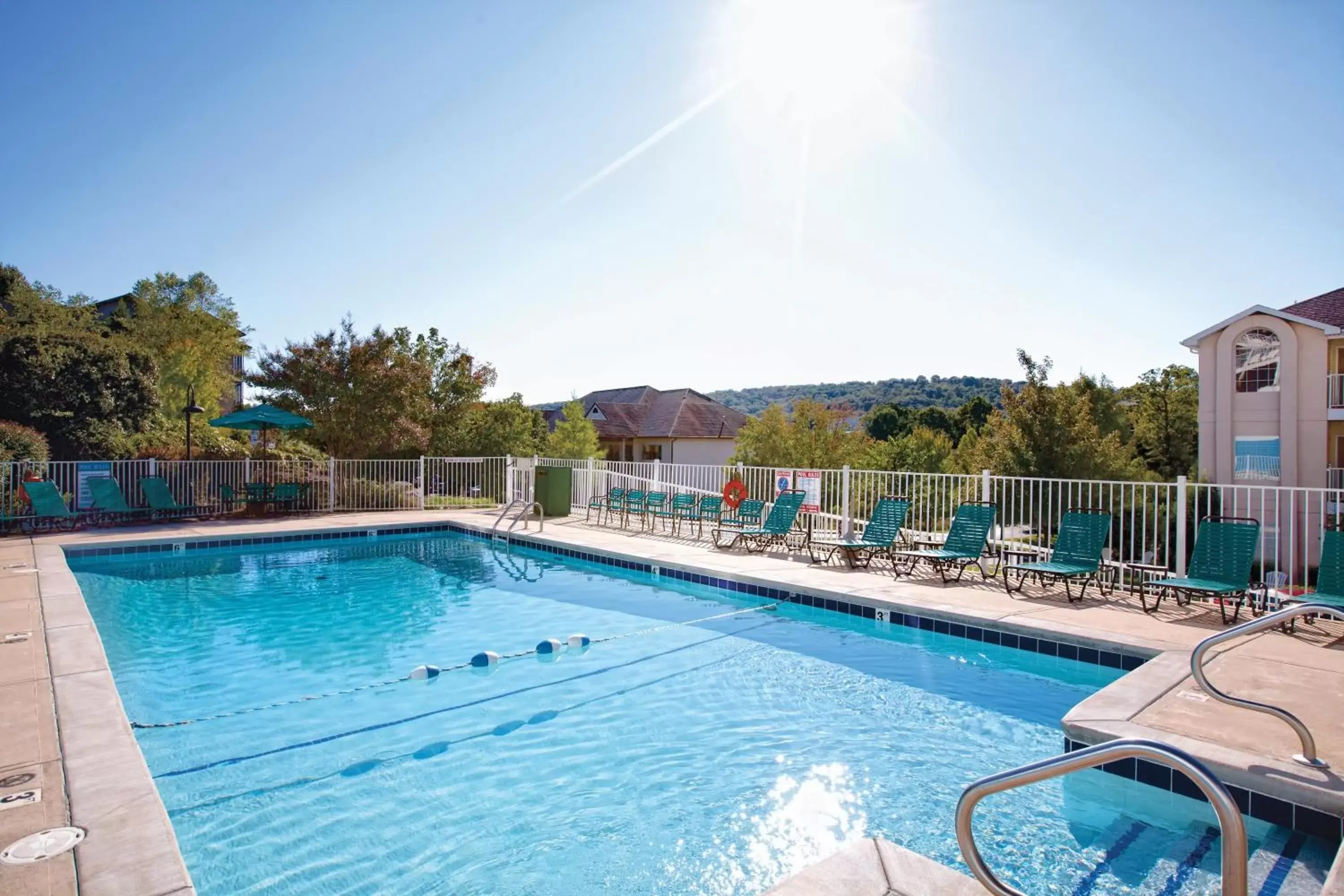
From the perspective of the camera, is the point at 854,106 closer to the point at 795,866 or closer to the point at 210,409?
the point at 795,866

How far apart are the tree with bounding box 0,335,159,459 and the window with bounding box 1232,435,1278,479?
31.6 meters

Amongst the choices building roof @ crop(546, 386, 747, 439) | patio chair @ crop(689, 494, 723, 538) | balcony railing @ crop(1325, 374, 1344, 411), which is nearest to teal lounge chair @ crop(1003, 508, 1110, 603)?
patio chair @ crop(689, 494, 723, 538)

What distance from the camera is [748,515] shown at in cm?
1155

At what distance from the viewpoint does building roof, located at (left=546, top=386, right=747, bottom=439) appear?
134ft

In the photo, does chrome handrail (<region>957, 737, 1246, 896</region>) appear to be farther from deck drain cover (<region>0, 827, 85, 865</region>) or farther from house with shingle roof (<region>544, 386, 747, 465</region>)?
house with shingle roof (<region>544, 386, 747, 465</region>)

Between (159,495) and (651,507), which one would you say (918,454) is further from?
(159,495)

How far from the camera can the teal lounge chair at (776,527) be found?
1096 cm

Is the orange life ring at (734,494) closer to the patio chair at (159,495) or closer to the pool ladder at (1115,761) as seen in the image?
the pool ladder at (1115,761)

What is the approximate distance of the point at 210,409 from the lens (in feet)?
83.6

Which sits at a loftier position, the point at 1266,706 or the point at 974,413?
the point at 974,413

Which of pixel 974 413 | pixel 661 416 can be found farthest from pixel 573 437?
pixel 974 413

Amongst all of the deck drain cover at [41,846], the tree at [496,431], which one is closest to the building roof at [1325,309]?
the tree at [496,431]

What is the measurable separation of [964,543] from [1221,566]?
8.33ft

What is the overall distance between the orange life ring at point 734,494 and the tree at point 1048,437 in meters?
14.0
